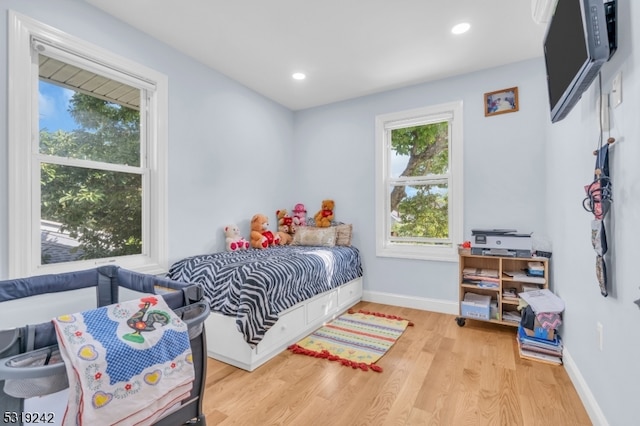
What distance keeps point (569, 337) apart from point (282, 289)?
2.00 m

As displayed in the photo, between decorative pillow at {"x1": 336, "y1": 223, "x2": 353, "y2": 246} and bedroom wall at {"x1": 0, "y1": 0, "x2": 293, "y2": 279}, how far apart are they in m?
0.89

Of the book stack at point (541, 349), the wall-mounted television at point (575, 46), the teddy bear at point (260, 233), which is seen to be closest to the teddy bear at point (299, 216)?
the teddy bear at point (260, 233)

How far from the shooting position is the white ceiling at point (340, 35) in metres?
2.17

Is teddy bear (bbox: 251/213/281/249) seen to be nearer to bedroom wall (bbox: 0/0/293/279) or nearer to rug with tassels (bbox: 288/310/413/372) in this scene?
bedroom wall (bbox: 0/0/293/279)

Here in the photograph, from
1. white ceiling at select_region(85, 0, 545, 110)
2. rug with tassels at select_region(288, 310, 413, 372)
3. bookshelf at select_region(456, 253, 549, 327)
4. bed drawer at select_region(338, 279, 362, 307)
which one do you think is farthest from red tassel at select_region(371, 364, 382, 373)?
white ceiling at select_region(85, 0, 545, 110)

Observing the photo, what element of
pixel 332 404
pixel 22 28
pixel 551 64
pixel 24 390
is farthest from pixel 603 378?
pixel 22 28

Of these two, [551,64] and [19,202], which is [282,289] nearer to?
[19,202]

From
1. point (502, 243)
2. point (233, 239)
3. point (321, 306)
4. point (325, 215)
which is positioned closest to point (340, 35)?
point (325, 215)

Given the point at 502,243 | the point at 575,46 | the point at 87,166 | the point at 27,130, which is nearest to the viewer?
the point at 575,46

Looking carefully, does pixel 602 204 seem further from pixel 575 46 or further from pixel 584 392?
pixel 584 392

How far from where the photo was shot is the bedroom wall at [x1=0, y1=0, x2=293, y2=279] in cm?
200

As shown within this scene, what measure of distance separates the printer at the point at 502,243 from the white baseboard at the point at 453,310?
29.6 inches

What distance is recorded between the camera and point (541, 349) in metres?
2.23

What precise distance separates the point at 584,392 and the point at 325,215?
2.79 m
